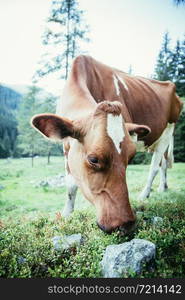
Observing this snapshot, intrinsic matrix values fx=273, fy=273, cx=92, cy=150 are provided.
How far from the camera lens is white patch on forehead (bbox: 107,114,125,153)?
8.35 ft

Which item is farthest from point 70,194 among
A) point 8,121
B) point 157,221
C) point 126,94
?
point 8,121

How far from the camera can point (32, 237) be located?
115 inches

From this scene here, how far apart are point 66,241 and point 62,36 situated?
156 inches

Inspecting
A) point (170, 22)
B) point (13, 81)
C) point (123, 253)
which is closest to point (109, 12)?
point (170, 22)

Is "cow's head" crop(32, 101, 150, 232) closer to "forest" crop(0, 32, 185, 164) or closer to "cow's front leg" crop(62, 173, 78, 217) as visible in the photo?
"cow's front leg" crop(62, 173, 78, 217)

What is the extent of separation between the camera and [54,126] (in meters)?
2.83

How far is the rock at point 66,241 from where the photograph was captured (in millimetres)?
2602

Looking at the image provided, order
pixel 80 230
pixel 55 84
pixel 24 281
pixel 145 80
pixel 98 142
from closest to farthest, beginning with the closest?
pixel 24 281, pixel 98 142, pixel 80 230, pixel 55 84, pixel 145 80

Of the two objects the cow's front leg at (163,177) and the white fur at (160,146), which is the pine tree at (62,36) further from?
the cow's front leg at (163,177)

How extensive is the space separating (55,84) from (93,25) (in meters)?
1.26

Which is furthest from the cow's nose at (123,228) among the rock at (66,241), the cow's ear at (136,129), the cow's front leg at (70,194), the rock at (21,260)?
the cow's front leg at (70,194)

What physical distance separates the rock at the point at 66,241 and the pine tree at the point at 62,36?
3.19 meters

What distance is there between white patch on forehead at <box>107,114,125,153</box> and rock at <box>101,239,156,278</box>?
846 mm

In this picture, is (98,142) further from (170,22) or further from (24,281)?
(170,22)
